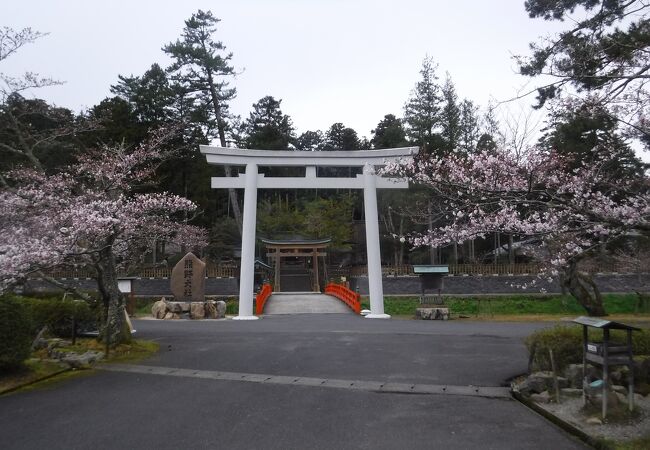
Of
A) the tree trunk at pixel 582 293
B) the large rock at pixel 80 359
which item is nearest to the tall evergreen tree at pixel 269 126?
the tree trunk at pixel 582 293

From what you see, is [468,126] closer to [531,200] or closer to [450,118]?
[450,118]

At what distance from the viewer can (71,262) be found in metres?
10.7

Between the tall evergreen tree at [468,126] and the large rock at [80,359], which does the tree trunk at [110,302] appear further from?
the tall evergreen tree at [468,126]

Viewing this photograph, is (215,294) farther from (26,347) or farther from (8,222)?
(26,347)

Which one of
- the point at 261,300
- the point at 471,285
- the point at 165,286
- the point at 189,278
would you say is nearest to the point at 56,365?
the point at 189,278

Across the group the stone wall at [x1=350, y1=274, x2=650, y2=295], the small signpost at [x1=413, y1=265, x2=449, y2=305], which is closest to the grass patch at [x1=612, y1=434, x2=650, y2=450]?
the small signpost at [x1=413, y1=265, x2=449, y2=305]

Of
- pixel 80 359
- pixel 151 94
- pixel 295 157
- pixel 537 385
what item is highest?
pixel 151 94

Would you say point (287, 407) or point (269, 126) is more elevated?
point (269, 126)

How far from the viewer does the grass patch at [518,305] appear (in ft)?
82.5

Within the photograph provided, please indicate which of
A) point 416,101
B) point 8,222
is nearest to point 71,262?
point 8,222

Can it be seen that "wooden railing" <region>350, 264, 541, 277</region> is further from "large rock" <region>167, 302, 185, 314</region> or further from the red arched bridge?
"large rock" <region>167, 302, 185, 314</region>

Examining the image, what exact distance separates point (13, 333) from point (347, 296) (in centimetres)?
1813

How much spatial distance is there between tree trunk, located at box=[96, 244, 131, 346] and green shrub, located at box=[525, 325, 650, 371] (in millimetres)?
8617

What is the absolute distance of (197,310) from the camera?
21.0 metres
